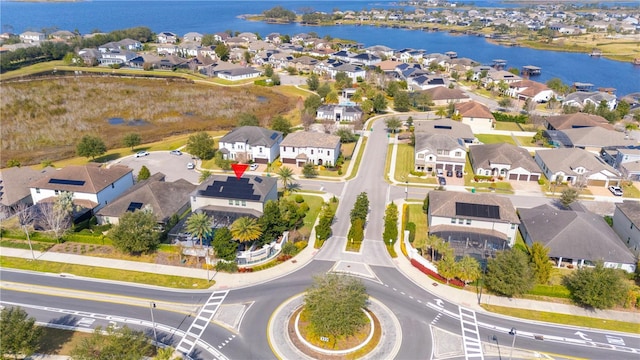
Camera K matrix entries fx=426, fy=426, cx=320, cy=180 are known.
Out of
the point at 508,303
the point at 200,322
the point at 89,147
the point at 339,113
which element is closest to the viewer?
the point at 200,322

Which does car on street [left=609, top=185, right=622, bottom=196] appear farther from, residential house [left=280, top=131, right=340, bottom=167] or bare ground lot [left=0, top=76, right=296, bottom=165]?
bare ground lot [left=0, top=76, right=296, bottom=165]

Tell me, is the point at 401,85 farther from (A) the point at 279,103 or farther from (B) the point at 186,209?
(B) the point at 186,209

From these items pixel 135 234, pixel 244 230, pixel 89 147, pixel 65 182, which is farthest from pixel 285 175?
pixel 89 147

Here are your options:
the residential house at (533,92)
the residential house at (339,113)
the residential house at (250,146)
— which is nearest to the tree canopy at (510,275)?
the residential house at (250,146)

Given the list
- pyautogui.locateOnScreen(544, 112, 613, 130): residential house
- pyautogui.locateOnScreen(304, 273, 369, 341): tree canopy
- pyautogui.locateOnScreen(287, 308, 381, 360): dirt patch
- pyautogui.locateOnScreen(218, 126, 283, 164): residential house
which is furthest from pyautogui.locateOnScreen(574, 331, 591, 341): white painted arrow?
pyautogui.locateOnScreen(544, 112, 613, 130): residential house

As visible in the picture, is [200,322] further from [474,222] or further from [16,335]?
[474,222]

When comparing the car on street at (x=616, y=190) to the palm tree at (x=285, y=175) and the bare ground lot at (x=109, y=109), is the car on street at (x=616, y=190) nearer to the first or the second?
the palm tree at (x=285, y=175)

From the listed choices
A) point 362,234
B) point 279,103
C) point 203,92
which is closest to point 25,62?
point 203,92

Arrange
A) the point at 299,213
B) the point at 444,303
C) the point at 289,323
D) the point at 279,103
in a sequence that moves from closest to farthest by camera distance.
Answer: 1. the point at 289,323
2. the point at 444,303
3. the point at 299,213
4. the point at 279,103
